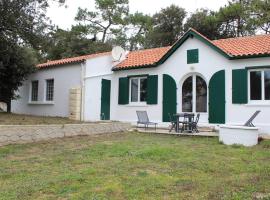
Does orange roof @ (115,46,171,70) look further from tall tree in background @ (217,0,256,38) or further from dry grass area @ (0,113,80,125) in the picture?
tall tree in background @ (217,0,256,38)

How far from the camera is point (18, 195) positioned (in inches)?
219

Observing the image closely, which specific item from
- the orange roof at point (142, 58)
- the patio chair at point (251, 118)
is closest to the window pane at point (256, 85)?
the patio chair at point (251, 118)

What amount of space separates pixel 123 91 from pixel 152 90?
2009mm

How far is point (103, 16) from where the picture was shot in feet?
140

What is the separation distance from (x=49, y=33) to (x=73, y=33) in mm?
21781

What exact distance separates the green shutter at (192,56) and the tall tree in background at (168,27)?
20215 millimetres

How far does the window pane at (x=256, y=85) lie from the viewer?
48.2ft

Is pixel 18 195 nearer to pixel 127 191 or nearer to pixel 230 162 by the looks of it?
pixel 127 191

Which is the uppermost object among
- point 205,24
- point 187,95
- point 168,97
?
point 205,24

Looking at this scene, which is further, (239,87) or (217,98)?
(217,98)

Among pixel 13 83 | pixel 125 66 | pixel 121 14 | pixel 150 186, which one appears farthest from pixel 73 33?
pixel 150 186

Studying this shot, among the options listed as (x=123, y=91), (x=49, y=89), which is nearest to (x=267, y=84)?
→ (x=123, y=91)

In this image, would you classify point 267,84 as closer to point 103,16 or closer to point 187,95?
point 187,95

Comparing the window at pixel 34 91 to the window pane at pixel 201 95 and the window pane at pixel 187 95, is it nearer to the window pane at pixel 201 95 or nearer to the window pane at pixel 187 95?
the window pane at pixel 187 95
